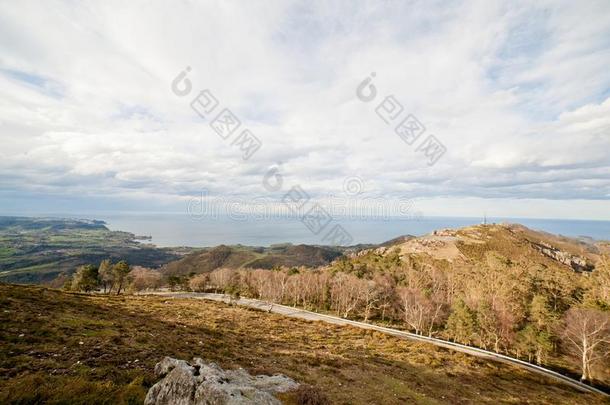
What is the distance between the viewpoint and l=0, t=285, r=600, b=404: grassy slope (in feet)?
46.4

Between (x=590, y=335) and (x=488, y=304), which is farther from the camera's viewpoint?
(x=488, y=304)

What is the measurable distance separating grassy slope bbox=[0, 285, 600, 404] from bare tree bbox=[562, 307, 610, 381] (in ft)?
31.7

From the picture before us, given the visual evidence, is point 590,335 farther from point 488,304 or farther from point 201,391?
point 201,391

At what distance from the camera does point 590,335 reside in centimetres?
4144

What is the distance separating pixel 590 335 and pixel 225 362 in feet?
180

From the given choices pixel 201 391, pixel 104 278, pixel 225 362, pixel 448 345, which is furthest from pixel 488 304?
pixel 104 278

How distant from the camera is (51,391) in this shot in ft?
39.8

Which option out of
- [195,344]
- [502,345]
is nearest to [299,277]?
[502,345]

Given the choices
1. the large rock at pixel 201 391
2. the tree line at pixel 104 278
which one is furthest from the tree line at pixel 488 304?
the large rock at pixel 201 391

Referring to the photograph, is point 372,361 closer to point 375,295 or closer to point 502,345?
point 502,345

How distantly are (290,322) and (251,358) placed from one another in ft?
108

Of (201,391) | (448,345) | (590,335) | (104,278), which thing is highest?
(201,391)

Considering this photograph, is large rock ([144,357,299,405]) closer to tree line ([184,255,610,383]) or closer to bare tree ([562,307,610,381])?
tree line ([184,255,610,383])

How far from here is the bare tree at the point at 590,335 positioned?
40.3 metres
